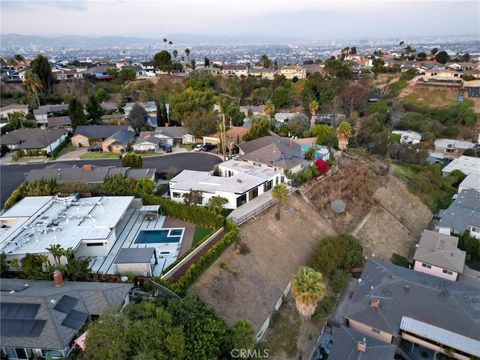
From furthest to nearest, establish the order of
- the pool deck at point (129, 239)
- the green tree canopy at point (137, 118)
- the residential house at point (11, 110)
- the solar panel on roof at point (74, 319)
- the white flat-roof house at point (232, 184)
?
the residential house at point (11, 110) → the green tree canopy at point (137, 118) → the white flat-roof house at point (232, 184) → the pool deck at point (129, 239) → the solar panel on roof at point (74, 319)

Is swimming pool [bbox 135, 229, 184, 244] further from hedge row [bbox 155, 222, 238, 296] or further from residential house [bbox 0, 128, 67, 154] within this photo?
residential house [bbox 0, 128, 67, 154]

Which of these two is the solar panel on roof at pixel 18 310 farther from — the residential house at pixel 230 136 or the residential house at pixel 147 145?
the residential house at pixel 230 136

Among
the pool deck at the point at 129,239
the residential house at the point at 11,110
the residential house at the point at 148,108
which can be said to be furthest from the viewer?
the residential house at the point at 148,108

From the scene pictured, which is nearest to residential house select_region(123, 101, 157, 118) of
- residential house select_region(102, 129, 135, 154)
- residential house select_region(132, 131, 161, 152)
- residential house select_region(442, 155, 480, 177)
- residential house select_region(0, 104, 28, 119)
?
residential house select_region(0, 104, 28, 119)

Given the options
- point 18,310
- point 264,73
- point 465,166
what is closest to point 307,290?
point 18,310

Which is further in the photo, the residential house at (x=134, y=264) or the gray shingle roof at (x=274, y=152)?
the gray shingle roof at (x=274, y=152)

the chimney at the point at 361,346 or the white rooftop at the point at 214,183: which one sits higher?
the white rooftop at the point at 214,183

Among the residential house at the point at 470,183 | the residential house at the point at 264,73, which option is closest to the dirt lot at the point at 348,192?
the residential house at the point at 470,183

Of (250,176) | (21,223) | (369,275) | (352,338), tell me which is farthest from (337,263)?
(21,223)
